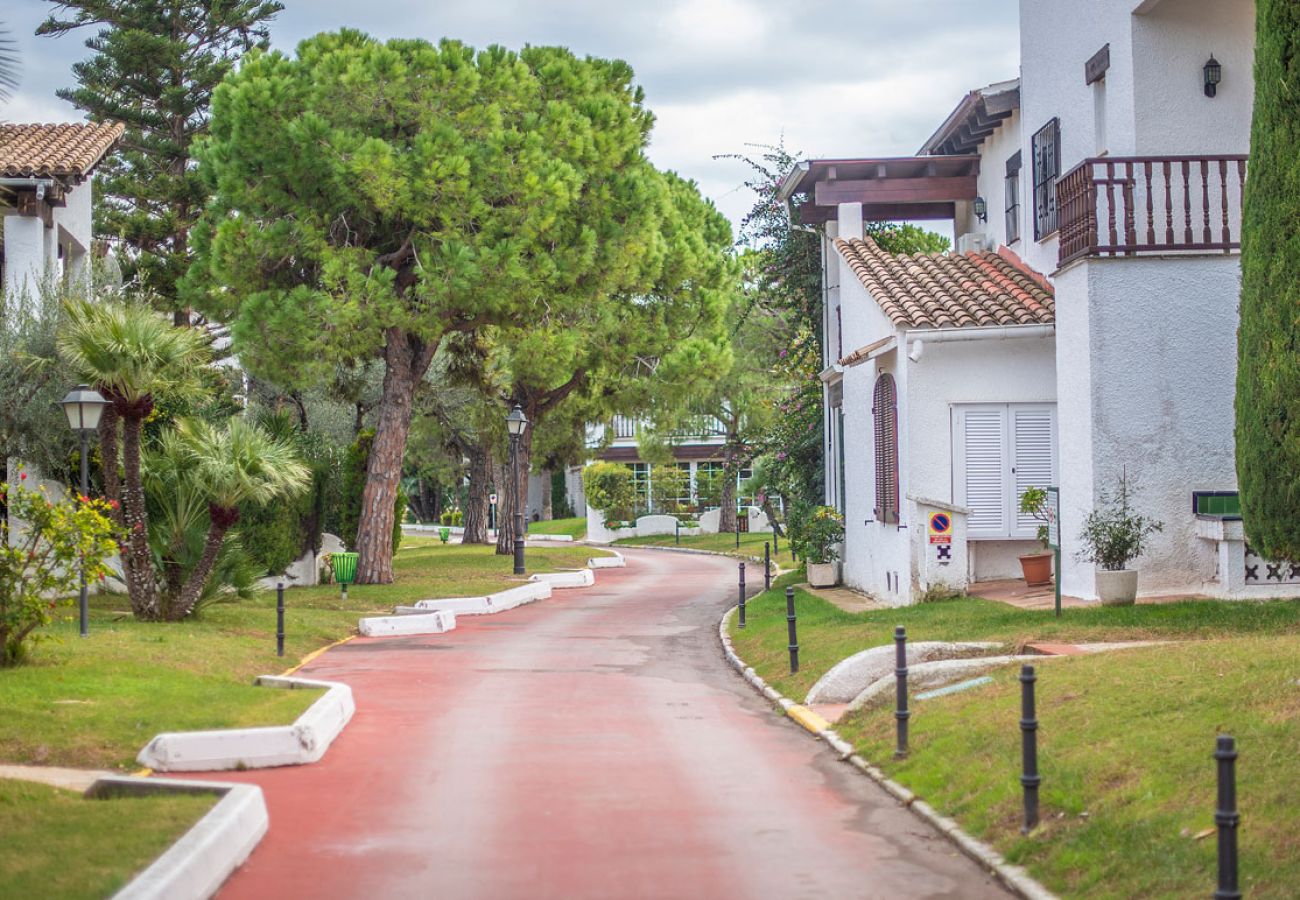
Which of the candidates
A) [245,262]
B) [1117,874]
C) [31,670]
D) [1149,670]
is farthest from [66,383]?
[1117,874]

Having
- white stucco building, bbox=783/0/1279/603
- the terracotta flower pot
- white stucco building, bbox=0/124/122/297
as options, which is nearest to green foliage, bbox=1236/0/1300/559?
white stucco building, bbox=783/0/1279/603

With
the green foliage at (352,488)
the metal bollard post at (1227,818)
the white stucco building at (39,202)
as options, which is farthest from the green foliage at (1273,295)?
the green foliage at (352,488)

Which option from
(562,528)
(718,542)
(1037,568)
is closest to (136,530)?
(1037,568)

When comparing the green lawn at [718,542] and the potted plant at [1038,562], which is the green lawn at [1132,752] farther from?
the green lawn at [718,542]

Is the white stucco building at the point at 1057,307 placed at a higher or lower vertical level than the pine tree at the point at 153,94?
lower

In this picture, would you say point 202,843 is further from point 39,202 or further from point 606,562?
point 606,562

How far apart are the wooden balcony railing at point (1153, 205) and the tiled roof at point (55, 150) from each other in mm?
16927

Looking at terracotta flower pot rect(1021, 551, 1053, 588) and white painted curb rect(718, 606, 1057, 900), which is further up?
terracotta flower pot rect(1021, 551, 1053, 588)

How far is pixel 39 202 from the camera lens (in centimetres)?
2741

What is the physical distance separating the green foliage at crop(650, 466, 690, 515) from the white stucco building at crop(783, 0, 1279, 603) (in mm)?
39571

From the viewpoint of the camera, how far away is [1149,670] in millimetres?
11758

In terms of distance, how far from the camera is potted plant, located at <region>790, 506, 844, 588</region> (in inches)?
1109

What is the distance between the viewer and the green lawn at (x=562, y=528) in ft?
240

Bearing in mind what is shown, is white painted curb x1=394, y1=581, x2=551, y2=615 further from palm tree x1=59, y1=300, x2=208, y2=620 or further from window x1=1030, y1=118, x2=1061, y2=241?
window x1=1030, y1=118, x2=1061, y2=241
